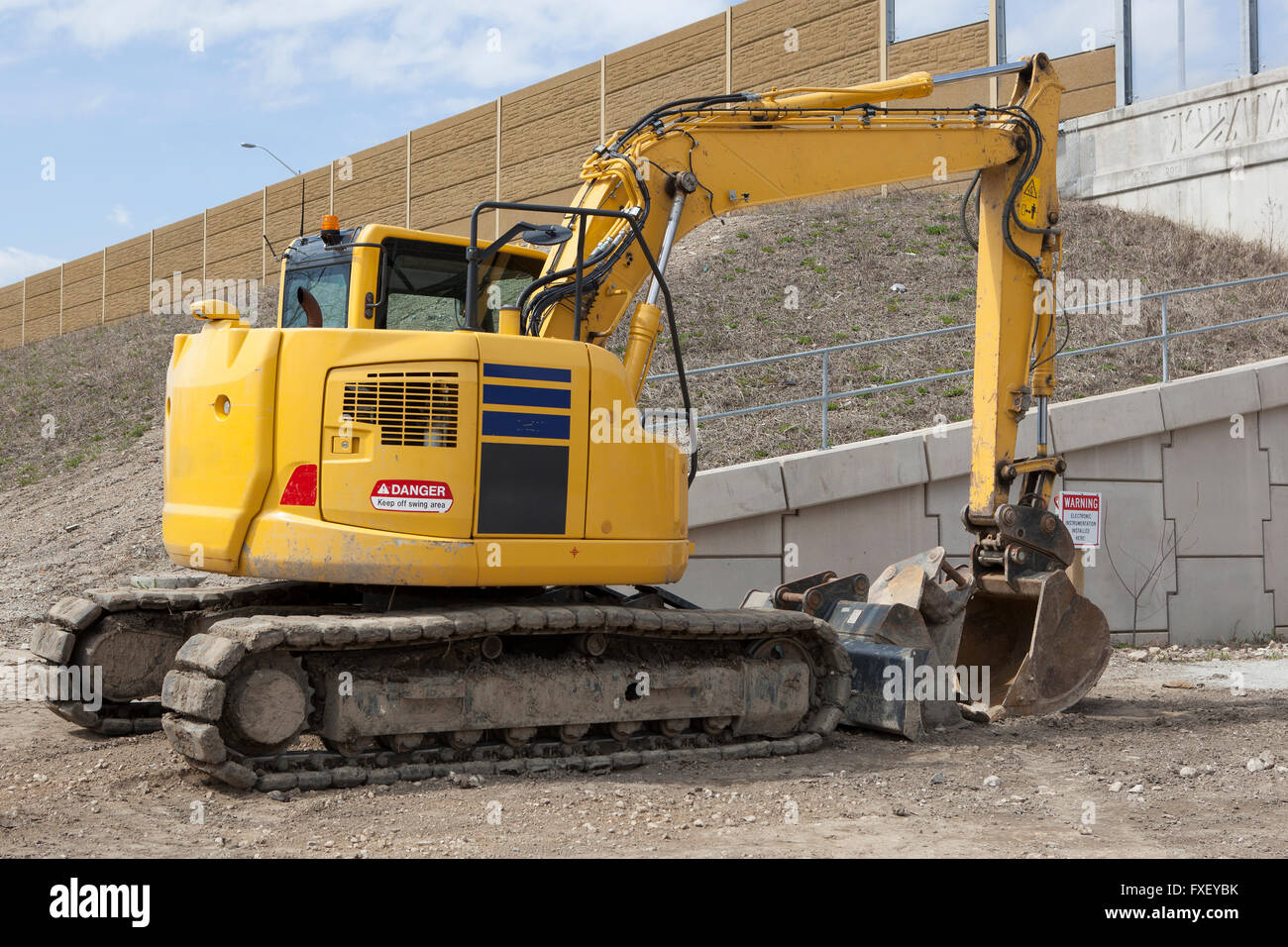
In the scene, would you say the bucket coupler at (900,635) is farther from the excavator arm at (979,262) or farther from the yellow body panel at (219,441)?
the yellow body panel at (219,441)

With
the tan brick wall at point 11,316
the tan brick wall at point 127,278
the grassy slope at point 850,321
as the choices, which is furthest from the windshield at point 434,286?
the tan brick wall at point 11,316

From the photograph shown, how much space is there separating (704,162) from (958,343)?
936 centimetres

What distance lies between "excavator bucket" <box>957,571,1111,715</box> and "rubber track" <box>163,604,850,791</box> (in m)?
1.55

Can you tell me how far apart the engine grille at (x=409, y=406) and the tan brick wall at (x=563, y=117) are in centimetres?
1502

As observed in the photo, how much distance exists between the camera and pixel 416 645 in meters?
6.23

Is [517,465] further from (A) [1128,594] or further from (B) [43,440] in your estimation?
(B) [43,440]

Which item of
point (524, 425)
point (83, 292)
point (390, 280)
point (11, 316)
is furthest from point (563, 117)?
point (11, 316)

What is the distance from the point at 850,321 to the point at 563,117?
33.6 ft

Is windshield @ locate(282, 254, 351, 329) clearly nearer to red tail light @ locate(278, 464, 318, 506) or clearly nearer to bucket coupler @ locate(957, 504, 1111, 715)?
red tail light @ locate(278, 464, 318, 506)

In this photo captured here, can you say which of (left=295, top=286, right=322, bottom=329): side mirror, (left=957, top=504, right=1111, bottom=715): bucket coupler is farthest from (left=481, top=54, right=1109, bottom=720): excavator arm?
(left=295, top=286, right=322, bottom=329): side mirror

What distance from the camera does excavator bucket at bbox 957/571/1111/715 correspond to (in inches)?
303

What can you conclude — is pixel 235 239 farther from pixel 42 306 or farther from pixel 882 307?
pixel 882 307
